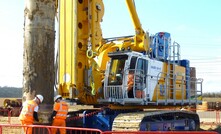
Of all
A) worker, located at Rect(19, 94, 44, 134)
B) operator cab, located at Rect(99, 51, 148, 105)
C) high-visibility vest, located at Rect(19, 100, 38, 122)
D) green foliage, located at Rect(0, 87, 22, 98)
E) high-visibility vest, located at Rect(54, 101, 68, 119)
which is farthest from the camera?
green foliage, located at Rect(0, 87, 22, 98)

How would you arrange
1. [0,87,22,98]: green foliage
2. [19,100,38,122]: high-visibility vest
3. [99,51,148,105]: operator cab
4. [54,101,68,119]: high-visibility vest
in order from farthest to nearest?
[0,87,22,98]: green foliage, [99,51,148,105]: operator cab, [54,101,68,119]: high-visibility vest, [19,100,38,122]: high-visibility vest

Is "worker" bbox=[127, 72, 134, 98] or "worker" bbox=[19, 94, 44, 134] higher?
"worker" bbox=[127, 72, 134, 98]

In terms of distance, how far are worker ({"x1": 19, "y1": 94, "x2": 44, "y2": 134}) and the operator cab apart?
124 inches

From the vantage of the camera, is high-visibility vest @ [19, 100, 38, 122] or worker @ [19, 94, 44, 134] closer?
worker @ [19, 94, 44, 134]

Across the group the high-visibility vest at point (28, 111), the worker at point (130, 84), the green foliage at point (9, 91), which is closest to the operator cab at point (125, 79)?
the worker at point (130, 84)

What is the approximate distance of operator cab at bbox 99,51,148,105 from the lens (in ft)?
37.6

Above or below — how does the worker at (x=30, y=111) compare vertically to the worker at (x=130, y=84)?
below

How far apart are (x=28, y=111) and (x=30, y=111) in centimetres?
5

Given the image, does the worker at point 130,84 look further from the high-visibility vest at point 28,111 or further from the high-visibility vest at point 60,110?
the high-visibility vest at point 28,111

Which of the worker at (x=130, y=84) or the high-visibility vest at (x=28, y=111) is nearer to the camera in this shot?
the high-visibility vest at (x=28, y=111)

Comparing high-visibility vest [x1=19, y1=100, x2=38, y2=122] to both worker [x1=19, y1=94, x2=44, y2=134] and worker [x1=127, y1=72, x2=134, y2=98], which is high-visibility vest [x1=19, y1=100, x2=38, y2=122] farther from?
worker [x1=127, y1=72, x2=134, y2=98]

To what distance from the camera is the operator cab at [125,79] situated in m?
11.4

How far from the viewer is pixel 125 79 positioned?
37.9 feet

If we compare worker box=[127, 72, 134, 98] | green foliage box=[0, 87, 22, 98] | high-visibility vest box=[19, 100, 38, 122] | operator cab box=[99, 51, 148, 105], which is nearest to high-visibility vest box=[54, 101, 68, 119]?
high-visibility vest box=[19, 100, 38, 122]
